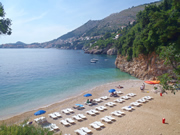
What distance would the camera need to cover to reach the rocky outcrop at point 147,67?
87.7ft

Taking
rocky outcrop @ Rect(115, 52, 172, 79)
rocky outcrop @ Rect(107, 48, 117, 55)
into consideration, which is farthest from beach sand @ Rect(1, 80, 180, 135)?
rocky outcrop @ Rect(107, 48, 117, 55)

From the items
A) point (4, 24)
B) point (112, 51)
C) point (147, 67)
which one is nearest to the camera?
point (4, 24)

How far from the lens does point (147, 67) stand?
30016 mm

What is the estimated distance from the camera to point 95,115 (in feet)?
51.1

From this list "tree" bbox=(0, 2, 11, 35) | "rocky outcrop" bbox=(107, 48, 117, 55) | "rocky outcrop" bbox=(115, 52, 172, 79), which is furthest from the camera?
"rocky outcrop" bbox=(107, 48, 117, 55)

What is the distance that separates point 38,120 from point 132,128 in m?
9.27

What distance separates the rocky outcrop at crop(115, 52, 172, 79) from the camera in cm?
2672

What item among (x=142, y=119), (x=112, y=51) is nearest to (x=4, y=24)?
(x=142, y=119)

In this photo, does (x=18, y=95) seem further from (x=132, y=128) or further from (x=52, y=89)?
(x=132, y=128)

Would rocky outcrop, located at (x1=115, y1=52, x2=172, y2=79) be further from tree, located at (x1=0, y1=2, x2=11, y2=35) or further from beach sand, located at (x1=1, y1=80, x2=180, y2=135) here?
tree, located at (x1=0, y1=2, x2=11, y2=35)

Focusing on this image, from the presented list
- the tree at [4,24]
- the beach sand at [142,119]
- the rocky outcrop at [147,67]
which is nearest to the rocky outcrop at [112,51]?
the rocky outcrop at [147,67]

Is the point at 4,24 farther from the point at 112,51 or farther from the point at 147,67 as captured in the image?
the point at 112,51

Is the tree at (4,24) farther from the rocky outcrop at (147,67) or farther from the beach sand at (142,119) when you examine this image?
the rocky outcrop at (147,67)

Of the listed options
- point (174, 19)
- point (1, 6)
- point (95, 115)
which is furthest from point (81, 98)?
point (174, 19)
